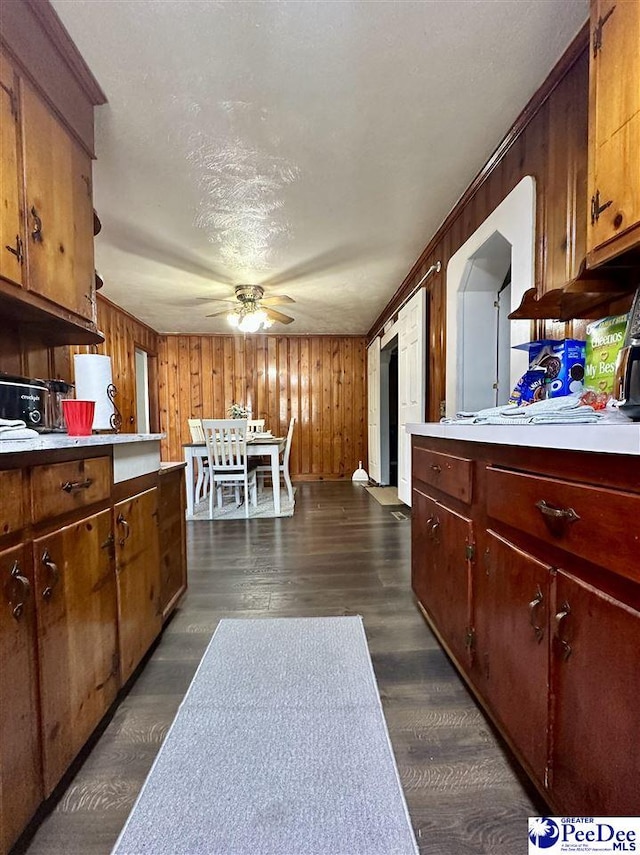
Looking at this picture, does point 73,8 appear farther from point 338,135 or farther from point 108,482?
point 108,482

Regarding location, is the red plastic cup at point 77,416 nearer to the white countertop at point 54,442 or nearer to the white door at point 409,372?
the white countertop at point 54,442

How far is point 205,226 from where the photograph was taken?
2.76 meters

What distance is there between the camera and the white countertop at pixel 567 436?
2.02 ft

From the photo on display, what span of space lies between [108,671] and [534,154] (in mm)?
2734

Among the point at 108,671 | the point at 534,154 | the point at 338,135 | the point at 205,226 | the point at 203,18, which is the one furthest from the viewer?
the point at 205,226

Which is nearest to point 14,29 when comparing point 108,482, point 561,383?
point 108,482

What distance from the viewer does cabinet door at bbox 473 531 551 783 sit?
2.84ft

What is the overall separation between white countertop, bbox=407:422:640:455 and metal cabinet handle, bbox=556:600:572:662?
13.4 inches

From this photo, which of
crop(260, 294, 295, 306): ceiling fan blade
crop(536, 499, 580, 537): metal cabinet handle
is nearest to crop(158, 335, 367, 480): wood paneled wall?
crop(260, 294, 295, 306): ceiling fan blade

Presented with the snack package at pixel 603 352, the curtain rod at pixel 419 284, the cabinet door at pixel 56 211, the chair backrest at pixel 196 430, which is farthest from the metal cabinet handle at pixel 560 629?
the chair backrest at pixel 196 430

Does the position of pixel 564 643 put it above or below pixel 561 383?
below

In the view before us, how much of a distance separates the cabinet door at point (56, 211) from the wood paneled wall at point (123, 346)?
2958 millimetres

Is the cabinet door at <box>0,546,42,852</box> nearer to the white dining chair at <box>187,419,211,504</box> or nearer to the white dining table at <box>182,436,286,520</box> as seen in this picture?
the white dining table at <box>182,436,286,520</box>

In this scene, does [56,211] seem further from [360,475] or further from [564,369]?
[360,475]
